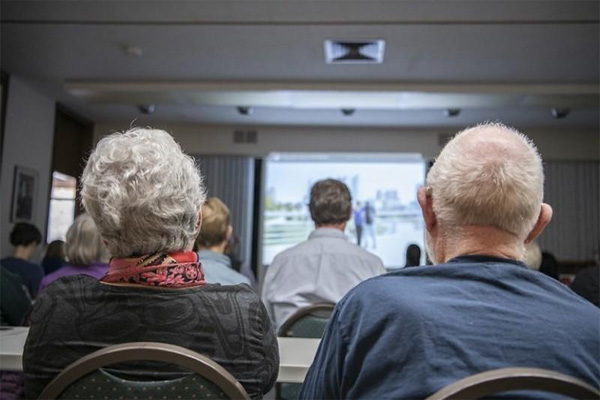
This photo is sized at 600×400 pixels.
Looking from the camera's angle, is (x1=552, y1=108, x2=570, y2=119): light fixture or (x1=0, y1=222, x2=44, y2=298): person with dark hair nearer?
(x1=0, y1=222, x2=44, y2=298): person with dark hair

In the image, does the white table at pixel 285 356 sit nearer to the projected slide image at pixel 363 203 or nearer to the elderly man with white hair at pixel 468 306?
the elderly man with white hair at pixel 468 306

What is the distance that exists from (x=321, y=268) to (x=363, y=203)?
5087 millimetres

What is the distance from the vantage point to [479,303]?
801 millimetres

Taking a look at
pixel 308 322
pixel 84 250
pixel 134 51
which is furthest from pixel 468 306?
pixel 134 51

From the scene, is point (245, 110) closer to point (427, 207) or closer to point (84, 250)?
point (84, 250)

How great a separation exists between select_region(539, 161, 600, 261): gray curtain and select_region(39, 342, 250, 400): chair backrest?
6.87 metres

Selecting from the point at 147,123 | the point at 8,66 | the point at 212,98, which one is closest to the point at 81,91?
the point at 8,66

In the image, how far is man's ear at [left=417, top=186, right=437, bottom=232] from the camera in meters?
0.98

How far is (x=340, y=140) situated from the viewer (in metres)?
7.30

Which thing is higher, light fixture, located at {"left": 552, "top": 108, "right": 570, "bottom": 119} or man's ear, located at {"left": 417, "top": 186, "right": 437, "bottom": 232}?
light fixture, located at {"left": 552, "top": 108, "right": 570, "bottom": 119}

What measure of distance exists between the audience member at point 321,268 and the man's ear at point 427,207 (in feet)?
4.46

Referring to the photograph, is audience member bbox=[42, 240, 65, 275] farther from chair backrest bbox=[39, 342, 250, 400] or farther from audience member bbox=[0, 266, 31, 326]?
chair backrest bbox=[39, 342, 250, 400]

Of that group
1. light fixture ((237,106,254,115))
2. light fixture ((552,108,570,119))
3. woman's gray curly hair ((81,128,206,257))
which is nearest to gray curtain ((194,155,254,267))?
light fixture ((237,106,254,115))

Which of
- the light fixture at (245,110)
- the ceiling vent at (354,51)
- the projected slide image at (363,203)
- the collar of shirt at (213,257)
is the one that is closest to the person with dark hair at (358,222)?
the projected slide image at (363,203)
